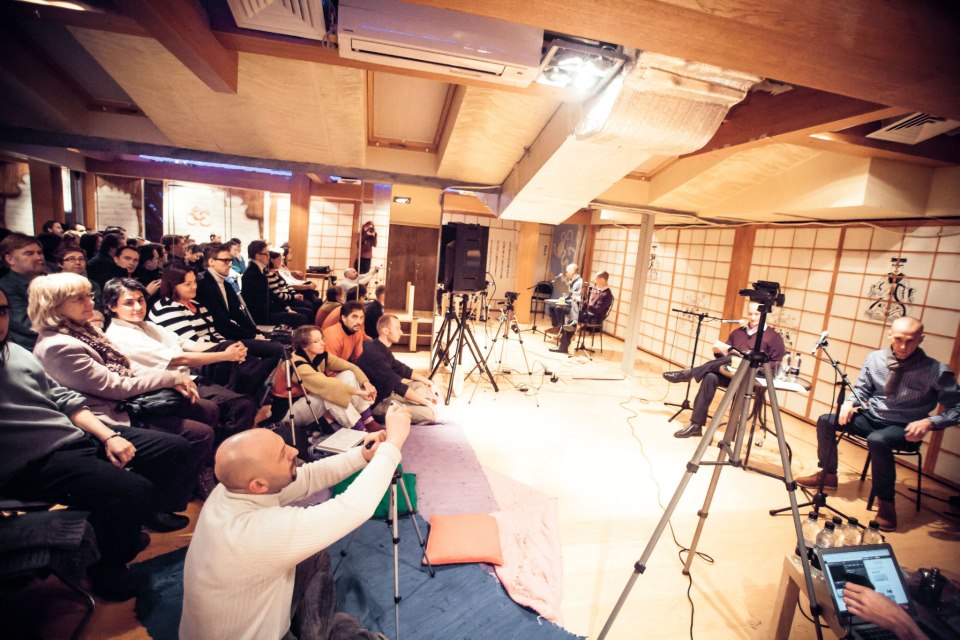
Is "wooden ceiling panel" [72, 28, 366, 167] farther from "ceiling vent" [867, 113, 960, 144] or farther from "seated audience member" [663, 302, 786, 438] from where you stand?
"seated audience member" [663, 302, 786, 438]

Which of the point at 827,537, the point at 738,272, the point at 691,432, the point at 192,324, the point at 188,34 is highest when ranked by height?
the point at 188,34

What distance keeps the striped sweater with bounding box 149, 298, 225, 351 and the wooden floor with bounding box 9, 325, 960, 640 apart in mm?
1050

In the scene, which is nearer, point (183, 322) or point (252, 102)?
point (183, 322)

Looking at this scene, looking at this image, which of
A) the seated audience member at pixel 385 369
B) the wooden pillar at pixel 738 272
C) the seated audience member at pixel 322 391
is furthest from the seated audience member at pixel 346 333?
the wooden pillar at pixel 738 272

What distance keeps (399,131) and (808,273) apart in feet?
16.1

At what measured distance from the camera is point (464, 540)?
230 centimetres

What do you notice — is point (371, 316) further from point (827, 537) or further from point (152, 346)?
point (827, 537)

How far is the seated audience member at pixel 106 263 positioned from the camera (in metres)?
3.86

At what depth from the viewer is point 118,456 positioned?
6.09ft

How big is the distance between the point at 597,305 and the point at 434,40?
5.22 metres

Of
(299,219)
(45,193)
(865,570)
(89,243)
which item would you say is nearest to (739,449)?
(865,570)

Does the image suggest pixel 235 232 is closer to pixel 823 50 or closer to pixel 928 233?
pixel 823 50

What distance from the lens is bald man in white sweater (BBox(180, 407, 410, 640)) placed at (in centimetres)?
119

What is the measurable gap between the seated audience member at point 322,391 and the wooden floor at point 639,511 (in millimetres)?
896
